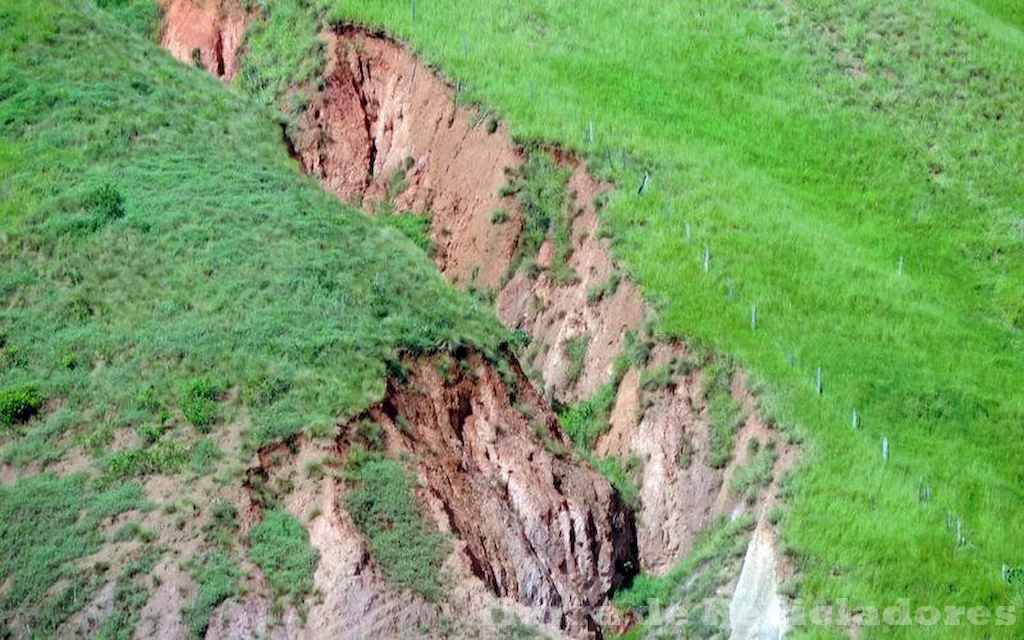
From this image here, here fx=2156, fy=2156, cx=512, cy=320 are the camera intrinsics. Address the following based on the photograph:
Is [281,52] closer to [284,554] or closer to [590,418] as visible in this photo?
[590,418]

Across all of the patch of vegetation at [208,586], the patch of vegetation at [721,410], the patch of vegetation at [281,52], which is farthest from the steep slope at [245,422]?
the patch of vegetation at [281,52]

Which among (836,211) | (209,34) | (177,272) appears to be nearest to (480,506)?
(177,272)

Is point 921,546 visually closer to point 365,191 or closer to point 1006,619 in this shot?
point 1006,619

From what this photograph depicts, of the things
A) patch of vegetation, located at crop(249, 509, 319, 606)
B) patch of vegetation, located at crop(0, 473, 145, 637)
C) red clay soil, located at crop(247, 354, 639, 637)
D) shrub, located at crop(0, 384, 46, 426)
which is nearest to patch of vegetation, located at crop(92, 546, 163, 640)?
patch of vegetation, located at crop(0, 473, 145, 637)

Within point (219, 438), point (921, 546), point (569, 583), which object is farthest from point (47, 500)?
point (921, 546)

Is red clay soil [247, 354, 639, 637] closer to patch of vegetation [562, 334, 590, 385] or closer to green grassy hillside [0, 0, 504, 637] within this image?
green grassy hillside [0, 0, 504, 637]

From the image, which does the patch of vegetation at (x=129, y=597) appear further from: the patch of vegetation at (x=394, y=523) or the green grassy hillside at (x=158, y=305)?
the patch of vegetation at (x=394, y=523)
